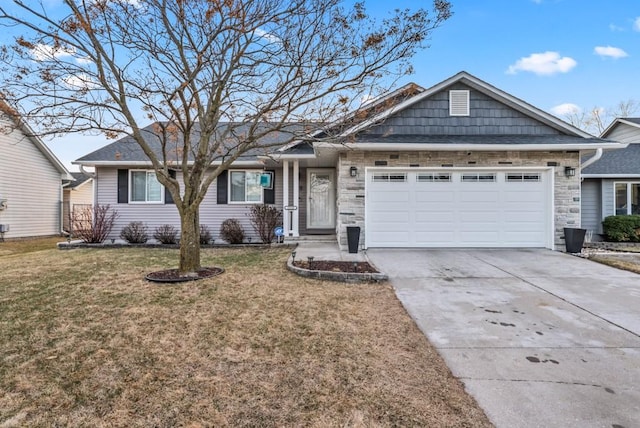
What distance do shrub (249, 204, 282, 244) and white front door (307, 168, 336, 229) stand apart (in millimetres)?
1262

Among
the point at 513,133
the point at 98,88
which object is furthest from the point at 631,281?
the point at 98,88

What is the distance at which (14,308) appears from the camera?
448cm

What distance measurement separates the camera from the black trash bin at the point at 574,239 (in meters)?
8.40

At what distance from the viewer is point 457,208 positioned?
8.95 meters

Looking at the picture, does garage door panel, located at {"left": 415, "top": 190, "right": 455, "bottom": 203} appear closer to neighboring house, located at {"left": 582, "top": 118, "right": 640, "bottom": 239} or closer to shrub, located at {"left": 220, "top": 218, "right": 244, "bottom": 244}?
shrub, located at {"left": 220, "top": 218, "right": 244, "bottom": 244}

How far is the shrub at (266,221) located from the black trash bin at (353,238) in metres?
3.05

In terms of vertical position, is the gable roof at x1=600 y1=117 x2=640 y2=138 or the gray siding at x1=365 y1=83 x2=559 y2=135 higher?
the gable roof at x1=600 y1=117 x2=640 y2=138

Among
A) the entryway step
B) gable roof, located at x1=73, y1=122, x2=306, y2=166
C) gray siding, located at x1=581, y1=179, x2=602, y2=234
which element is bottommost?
the entryway step

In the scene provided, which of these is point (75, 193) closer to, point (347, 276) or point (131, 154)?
point (131, 154)

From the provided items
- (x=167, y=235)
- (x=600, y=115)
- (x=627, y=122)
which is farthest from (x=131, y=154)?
(x=600, y=115)

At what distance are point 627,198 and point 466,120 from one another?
25.6 feet

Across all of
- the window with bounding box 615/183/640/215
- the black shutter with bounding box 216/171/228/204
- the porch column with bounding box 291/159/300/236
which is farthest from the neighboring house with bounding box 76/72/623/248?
the window with bounding box 615/183/640/215

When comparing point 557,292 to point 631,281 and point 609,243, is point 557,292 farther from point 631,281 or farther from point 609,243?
point 609,243

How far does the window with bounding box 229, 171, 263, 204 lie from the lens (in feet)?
38.1
